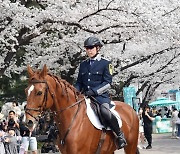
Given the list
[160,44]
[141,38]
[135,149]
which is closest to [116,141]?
[135,149]

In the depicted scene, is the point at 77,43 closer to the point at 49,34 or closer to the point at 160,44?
the point at 49,34

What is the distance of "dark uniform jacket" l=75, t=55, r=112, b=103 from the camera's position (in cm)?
734

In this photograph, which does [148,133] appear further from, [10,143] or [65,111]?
[65,111]

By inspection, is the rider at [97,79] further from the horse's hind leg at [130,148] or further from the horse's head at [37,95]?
the horse's hind leg at [130,148]

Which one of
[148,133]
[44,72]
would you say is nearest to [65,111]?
[44,72]

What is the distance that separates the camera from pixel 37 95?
6.54m

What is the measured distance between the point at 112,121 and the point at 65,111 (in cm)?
78

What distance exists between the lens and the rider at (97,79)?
→ 23.8 ft

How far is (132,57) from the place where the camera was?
25.0m

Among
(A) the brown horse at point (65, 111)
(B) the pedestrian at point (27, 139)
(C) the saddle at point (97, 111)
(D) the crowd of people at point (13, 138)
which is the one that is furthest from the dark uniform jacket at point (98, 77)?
(B) the pedestrian at point (27, 139)

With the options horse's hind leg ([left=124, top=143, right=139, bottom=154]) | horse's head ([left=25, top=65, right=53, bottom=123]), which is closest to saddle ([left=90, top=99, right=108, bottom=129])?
horse's head ([left=25, top=65, right=53, bottom=123])

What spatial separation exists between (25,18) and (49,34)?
5.33 metres

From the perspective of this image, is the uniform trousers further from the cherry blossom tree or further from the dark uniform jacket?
the dark uniform jacket

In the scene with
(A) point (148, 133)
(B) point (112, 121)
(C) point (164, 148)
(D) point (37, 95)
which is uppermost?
(D) point (37, 95)
